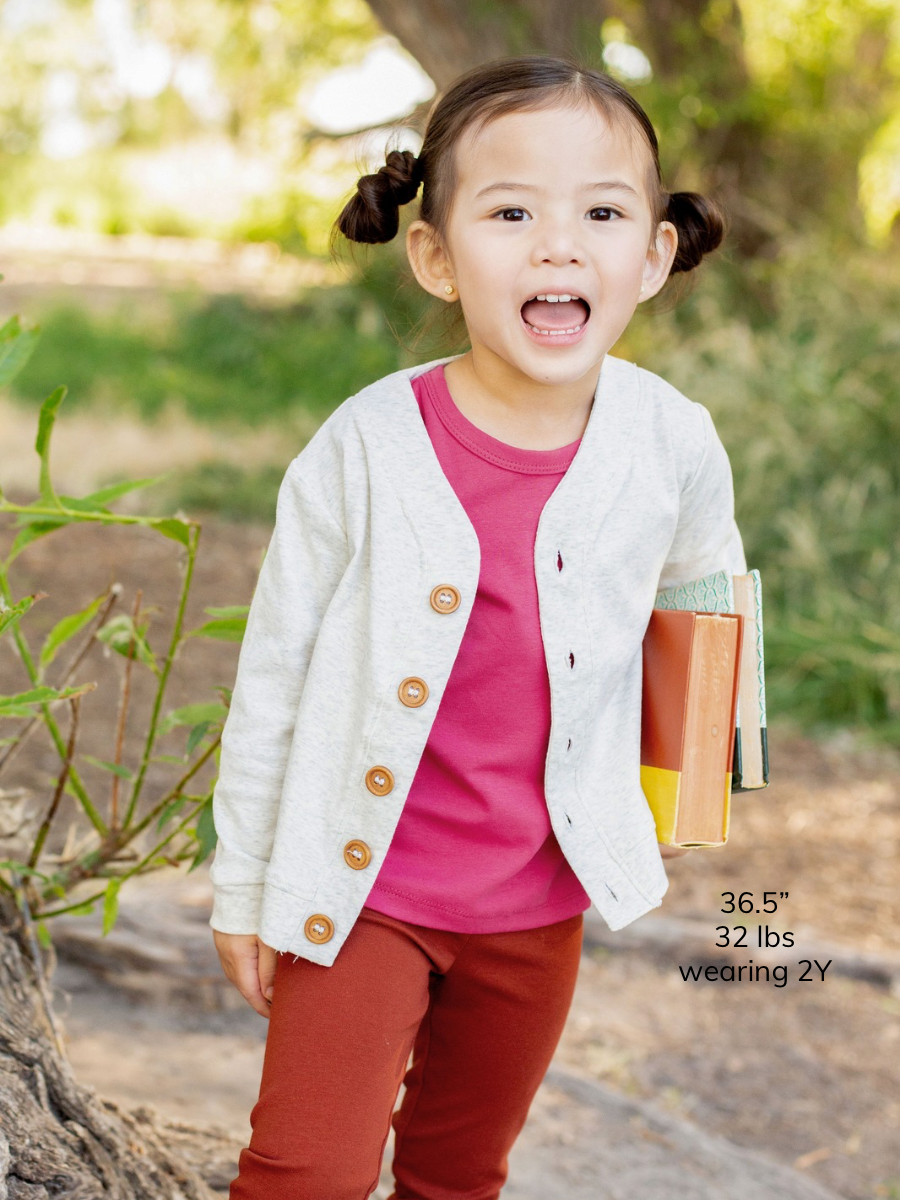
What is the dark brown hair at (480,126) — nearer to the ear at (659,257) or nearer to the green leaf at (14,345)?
the ear at (659,257)

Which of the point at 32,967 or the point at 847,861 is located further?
the point at 847,861

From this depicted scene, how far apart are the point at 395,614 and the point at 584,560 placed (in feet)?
0.69

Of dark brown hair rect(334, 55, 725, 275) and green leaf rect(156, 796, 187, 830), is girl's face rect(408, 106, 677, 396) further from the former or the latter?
green leaf rect(156, 796, 187, 830)

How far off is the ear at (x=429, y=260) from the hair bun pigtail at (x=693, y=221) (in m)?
0.29

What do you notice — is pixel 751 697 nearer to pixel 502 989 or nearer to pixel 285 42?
pixel 502 989

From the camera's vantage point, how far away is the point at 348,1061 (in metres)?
1.30

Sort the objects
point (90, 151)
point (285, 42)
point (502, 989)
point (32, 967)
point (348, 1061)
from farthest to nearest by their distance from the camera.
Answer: point (90, 151)
point (285, 42)
point (32, 967)
point (502, 989)
point (348, 1061)

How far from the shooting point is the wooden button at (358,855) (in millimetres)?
1323

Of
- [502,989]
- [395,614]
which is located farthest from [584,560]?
[502,989]

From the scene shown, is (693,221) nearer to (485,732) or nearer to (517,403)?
(517,403)

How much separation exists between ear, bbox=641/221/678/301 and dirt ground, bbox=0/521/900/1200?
77 cm

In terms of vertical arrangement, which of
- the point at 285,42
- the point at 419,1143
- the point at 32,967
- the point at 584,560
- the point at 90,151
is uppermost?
the point at 90,151

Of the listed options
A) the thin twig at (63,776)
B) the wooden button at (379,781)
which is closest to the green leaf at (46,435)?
the thin twig at (63,776)

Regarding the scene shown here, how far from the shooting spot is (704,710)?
4.77ft
